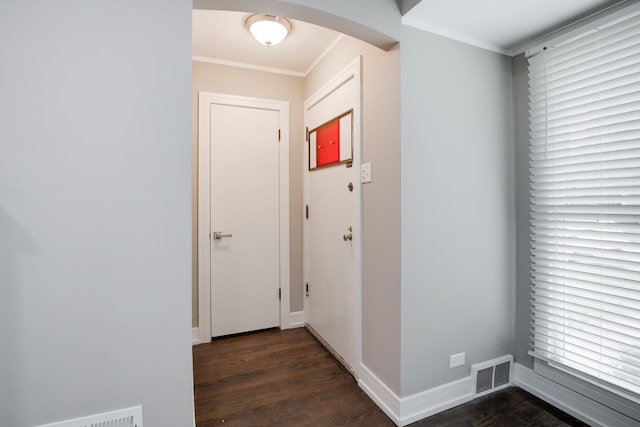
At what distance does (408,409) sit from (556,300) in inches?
45.3

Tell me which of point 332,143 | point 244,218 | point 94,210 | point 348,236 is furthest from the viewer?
point 244,218

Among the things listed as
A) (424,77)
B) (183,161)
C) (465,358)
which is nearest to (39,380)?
(183,161)

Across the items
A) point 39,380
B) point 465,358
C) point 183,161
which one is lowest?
point 465,358

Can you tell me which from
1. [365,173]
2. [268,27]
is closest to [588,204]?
[365,173]

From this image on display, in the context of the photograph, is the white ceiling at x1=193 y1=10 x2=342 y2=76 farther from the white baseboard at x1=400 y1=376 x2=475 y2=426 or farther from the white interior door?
the white baseboard at x1=400 y1=376 x2=475 y2=426

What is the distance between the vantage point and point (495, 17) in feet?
5.34

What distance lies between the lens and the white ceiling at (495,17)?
1.52m

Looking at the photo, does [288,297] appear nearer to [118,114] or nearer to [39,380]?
[39,380]

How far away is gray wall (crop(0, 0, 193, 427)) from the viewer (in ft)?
3.35

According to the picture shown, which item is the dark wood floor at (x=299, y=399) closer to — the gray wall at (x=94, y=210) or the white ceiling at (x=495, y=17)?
the gray wall at (x=94, y=210)

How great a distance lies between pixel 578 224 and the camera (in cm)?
169

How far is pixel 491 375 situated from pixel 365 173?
5.31ft

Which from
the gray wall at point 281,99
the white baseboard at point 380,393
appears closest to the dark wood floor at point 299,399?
the white baseboard at point 380,393

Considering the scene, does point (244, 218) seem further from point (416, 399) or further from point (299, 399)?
point (416, 399)
